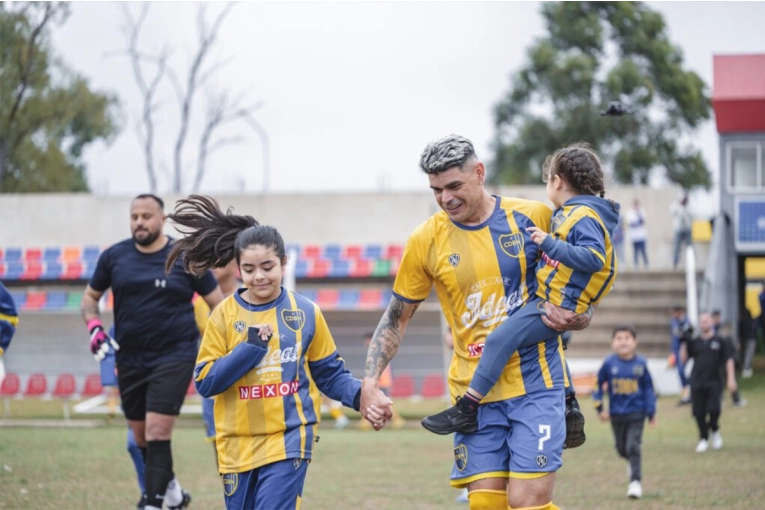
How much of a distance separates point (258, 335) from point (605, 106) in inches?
1402

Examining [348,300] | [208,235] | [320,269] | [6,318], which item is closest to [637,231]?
[348,300]

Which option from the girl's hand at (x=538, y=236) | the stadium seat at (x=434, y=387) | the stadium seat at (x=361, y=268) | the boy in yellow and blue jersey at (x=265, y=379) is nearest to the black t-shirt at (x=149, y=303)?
the boy in yellow and blue jersey at (x=265, y=379)

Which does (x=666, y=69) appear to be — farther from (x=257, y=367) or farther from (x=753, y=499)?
(x=257, y=367)

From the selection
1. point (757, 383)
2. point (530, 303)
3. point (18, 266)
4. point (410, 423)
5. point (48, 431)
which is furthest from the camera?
point (18, 266)

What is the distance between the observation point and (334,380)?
246 inches

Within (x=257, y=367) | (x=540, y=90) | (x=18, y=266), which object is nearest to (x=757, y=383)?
(x=18, y=266)

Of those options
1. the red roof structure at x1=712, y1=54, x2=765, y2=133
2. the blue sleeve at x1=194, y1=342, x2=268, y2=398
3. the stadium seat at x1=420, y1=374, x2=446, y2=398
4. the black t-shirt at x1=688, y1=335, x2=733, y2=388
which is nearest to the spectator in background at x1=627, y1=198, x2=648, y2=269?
the red roof structure at x1=712, y1=54, x2=765, y2=133

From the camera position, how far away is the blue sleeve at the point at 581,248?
5484 millimetres

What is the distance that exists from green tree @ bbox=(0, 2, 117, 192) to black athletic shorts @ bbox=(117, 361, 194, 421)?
1547cm

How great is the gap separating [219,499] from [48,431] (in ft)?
28.3

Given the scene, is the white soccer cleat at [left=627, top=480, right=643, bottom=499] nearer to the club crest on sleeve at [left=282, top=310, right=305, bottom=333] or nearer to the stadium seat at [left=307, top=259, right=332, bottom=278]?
the club crest on sleeve at [left=282, top=310, right=305, bottom=333]

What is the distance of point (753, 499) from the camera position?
1038 centimetres

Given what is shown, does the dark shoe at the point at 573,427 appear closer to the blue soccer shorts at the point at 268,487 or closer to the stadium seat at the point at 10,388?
the blue soccer shorts at the point at 268,487

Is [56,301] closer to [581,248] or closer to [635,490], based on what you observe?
[635,490]
